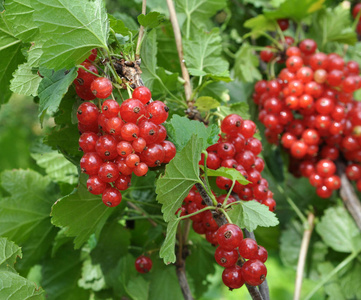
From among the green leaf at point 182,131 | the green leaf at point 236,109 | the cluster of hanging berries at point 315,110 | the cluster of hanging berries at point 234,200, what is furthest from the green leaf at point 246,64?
the green leaf at point 182,131

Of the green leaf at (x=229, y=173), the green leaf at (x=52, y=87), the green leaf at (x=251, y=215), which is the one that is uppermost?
the green leaf at (x=52, y=87)

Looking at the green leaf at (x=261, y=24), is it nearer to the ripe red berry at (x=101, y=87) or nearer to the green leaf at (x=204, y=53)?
the green leaf at (x=204, y=53)

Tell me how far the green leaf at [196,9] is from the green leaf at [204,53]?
11cm

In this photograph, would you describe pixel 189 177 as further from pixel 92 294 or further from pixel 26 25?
pixel 92 294

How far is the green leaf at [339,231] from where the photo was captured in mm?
1108

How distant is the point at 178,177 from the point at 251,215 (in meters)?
0.12

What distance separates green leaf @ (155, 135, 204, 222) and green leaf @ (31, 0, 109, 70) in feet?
0.61

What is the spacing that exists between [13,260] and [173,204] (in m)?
0.25

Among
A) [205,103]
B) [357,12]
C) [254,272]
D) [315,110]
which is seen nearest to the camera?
[254,272]

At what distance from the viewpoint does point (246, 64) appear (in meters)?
1.09

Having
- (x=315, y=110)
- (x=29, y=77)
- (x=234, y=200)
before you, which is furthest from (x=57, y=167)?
(x=315, y=110)

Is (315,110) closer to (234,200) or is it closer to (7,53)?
(234,200)

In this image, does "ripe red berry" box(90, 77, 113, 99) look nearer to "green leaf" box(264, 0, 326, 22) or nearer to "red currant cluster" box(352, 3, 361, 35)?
"green leaf" box(264, 0, 326, 22)

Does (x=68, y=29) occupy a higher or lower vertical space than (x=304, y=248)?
higher
